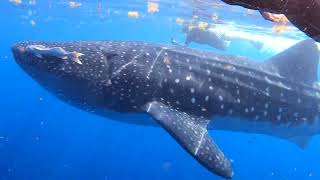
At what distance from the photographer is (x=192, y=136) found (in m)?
6.86

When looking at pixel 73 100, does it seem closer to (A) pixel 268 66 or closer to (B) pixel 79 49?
(B) pixel 79 49

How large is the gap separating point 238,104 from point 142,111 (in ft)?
7.53

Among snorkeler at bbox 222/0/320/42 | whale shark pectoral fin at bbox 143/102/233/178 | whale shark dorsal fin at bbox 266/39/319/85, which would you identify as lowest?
whale shark pectoral fin at bbox 143/102/233/178

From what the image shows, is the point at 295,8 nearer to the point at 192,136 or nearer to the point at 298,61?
the point at 192,136

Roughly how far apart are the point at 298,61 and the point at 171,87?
391 centimetres

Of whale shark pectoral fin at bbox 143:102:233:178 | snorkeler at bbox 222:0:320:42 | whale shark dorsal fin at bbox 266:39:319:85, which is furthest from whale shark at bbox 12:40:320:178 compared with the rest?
snorkeler at bbox 222:0:320:42

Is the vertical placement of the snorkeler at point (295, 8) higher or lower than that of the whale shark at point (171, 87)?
higher

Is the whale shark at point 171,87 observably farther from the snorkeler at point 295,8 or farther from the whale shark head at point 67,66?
the snorkeler at point 295,8

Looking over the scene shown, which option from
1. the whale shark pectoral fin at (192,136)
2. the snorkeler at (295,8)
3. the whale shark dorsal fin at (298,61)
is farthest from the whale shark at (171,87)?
the snorkeler at (295,8)

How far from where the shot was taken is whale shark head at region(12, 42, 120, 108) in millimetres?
7305

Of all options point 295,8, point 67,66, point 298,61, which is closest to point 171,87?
point 67,66

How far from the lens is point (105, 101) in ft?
25.1

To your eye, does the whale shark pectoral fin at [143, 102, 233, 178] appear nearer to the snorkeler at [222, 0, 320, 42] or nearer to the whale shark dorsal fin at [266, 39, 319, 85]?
the whale shark dorsal fin at [266, 39, 319, 85]

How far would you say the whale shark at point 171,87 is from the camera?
7211 millimetres
